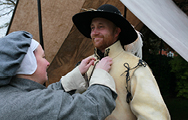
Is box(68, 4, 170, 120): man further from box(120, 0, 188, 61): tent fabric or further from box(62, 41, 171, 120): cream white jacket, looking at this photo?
box(120, 0, 188, 61): tent fabric

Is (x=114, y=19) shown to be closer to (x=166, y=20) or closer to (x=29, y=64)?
(x=166, y=20)

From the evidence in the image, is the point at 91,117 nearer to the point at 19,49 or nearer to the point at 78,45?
the point at 19,49

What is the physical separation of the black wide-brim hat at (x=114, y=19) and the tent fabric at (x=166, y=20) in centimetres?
21

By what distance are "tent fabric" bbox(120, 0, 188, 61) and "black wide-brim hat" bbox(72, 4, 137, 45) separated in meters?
0.21

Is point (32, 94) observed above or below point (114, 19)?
A: below

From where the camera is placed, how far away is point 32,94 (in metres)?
0.79

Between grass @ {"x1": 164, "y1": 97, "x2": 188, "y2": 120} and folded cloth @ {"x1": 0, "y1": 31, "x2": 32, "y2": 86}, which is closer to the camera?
folded cloth @ {"x1": 0, "y1": 31, "x2": 32, "y2": 86}

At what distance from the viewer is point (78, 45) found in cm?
300

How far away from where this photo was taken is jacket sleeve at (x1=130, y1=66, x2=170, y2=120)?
3.29ft

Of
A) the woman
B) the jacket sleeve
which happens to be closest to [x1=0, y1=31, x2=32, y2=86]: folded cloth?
the woman

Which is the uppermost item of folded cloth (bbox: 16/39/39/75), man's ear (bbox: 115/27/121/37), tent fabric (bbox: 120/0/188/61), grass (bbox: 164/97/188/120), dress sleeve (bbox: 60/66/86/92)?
tent fabric (bbox: 120/0/188/61)

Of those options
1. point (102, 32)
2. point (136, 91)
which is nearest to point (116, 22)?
point (102, 32)

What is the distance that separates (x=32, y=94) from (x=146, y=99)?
731 millimetres

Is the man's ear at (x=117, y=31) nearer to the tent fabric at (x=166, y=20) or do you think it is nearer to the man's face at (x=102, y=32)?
the man's face at (x=102, y=32)
